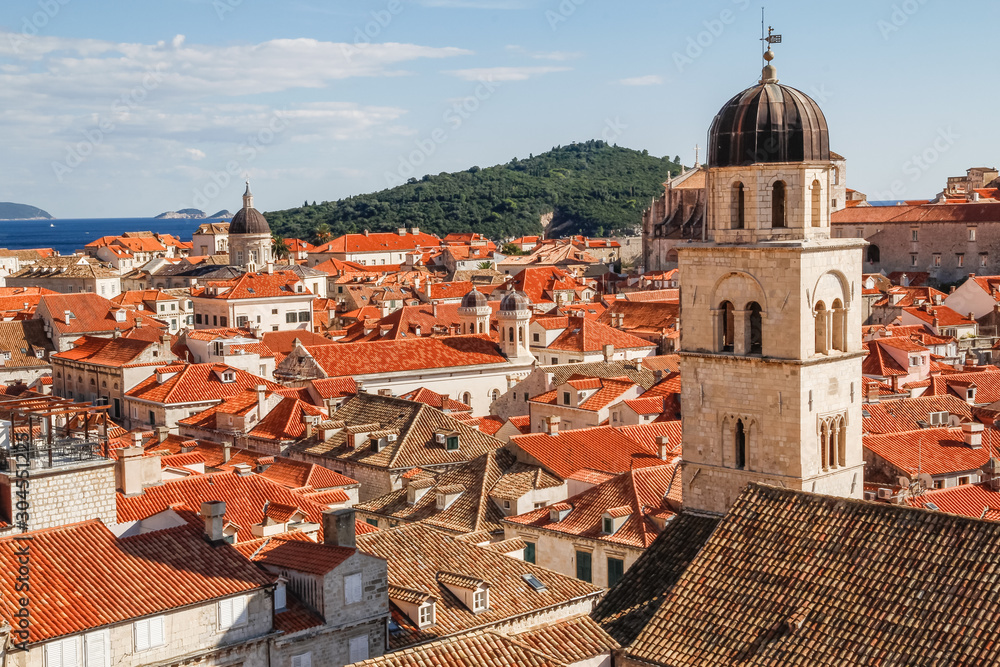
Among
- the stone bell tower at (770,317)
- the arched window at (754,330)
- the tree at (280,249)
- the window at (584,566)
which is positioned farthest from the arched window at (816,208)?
the tree at (280,249)

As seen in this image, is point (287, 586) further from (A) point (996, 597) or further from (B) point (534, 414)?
(B) point (534, 414)

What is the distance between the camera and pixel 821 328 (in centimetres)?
2386

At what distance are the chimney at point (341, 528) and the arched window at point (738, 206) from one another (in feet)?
29.8

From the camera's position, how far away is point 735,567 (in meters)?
20.2

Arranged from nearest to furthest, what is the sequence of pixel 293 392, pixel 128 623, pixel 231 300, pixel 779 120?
pixel 128 623 < pixel 779 120 < pixel 293 392 < pixel 231 300

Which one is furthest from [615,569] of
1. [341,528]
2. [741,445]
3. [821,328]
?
[821,328]

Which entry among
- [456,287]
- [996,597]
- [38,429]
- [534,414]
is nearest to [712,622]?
[996,597]

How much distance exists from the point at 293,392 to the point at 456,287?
59550mm

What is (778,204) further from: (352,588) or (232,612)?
(232,612)

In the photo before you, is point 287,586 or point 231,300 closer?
point 287,586

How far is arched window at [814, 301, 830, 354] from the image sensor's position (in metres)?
23.7

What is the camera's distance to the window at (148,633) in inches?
858

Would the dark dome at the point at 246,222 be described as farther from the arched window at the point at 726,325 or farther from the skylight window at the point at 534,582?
the arched window at the point at 726,325

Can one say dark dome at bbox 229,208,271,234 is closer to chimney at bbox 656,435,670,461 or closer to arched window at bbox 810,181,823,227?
chimney at bbox 656,435,670,461
